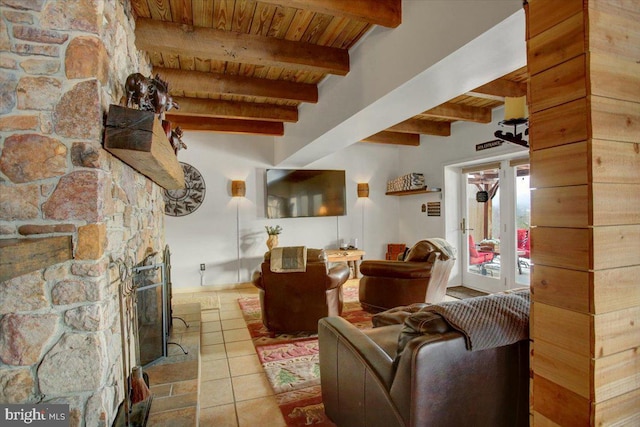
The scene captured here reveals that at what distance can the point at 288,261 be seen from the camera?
3178 mm

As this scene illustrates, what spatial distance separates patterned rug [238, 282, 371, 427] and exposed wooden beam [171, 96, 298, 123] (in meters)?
2.61

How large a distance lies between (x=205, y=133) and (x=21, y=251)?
16.2 ft

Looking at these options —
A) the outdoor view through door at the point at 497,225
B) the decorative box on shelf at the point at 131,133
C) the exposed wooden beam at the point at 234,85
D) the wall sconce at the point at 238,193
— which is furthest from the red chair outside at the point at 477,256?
the decorative box on shelf at the point at 131,133

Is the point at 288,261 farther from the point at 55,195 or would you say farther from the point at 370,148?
the point at 370,148

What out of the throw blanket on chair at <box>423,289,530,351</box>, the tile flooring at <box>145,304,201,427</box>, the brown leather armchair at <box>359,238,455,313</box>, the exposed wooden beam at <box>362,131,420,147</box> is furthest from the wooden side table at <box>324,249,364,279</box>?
the throw blanket on chair at <box>423,289,530,351</box>

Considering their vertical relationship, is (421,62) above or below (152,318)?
above

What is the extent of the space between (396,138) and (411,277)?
10.4ft

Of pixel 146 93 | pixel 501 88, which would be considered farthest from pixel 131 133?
pixel 501 88

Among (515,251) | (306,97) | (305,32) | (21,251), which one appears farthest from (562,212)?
A: (515,251)

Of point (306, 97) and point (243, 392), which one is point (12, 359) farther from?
point (306, 97)

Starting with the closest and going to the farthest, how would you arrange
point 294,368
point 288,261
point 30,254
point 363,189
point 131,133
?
point 30,254 < point 131,133 < point 294,368 < point 288,261 < point 363,189

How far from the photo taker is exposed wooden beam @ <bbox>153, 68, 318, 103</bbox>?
327 cm

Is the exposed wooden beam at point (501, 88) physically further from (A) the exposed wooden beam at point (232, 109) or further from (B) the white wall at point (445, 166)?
(A) the exposed wooden beam at point (232, 109)

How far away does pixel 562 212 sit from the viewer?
1093 mm
